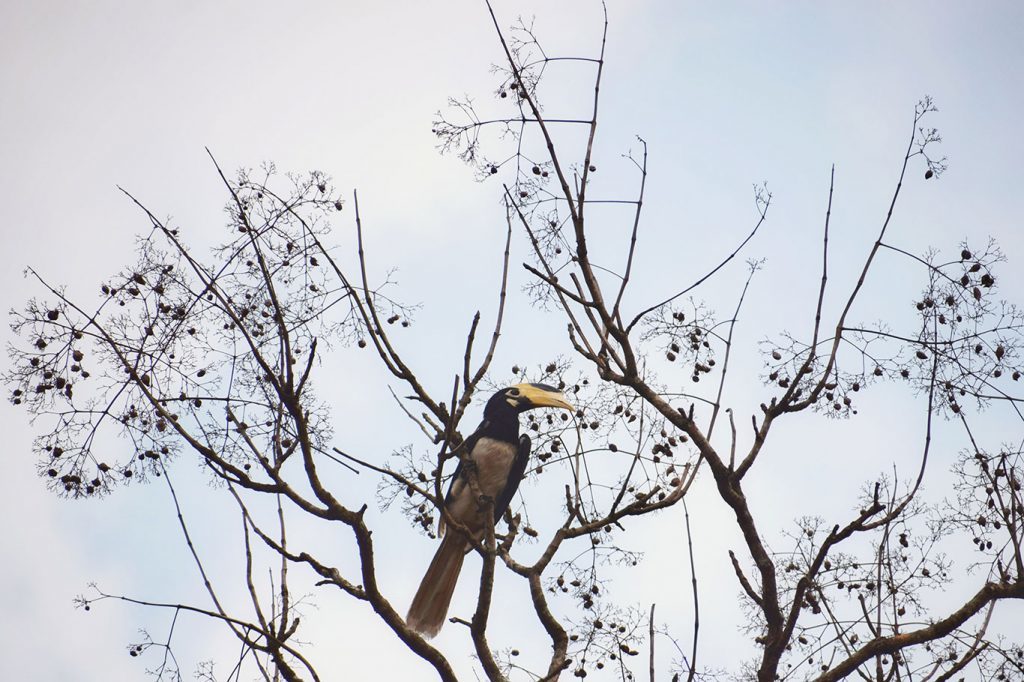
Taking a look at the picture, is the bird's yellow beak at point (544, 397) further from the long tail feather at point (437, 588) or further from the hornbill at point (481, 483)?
the long tail feather at point (437, 588)

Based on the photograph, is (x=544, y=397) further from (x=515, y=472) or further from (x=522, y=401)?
(x=515, y=472)

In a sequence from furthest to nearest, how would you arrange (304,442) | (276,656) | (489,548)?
1. (489,548)
2. (276,656)
3. (304,442)

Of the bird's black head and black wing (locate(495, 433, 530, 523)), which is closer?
the bird's black head

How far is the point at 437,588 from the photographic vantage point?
5.01 m

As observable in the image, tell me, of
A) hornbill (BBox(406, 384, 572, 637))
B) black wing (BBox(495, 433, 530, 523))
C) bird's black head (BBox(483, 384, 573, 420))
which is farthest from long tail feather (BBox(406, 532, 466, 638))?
bird's black head (BBox(483, 384, 573, 420))

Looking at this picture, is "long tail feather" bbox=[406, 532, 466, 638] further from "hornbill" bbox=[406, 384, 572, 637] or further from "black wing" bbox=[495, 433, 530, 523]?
"black wing" bbox=[495, 433, 530, 523]

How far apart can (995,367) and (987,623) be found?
3.48 feet

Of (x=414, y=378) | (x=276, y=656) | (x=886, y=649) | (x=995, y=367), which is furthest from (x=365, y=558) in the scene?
(x=995, y=367)

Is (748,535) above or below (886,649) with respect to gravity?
above

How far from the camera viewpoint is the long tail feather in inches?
196

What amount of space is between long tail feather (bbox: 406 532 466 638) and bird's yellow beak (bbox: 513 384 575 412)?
83cm

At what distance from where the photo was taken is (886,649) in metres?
3.35

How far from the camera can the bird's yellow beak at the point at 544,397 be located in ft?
14.8

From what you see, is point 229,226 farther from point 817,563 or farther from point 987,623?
point 987,623
